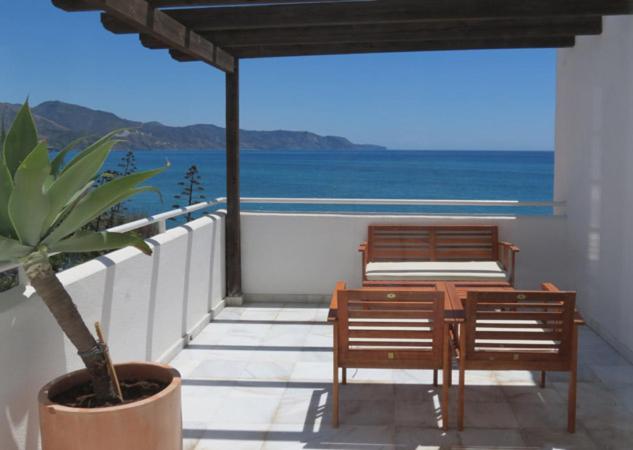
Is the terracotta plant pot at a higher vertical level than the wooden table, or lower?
lower

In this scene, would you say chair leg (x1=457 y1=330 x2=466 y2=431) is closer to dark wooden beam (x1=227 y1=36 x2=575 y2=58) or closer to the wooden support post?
dark wooden beam (x1=227 y1=36 x2=575 y2=58)

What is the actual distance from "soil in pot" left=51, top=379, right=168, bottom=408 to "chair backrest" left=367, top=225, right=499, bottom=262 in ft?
11.3

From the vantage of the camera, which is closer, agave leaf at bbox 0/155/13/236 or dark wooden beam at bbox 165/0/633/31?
agave leaf at bbox 0/155/13/236

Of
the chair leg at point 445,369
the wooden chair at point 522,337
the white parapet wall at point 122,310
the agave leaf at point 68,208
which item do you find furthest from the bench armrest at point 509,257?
the agave leaf at point 68,208

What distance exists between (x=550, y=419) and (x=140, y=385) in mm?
2181

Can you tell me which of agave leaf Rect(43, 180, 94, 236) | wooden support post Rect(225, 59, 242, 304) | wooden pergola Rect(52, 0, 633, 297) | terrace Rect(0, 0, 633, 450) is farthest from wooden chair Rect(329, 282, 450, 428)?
wooden support post Rect(225, 59, 242, 304)

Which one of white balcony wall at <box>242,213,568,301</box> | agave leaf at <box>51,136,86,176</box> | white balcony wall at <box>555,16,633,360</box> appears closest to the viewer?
agave leaf at <box>51,136,86,176</box>

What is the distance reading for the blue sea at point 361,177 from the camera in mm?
40219

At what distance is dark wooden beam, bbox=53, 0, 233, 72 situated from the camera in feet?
11.2

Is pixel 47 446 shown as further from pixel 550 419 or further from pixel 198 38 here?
pixel 198 38

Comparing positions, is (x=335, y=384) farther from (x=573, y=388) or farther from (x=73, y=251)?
(x=73, y=251)

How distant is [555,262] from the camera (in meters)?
6.16

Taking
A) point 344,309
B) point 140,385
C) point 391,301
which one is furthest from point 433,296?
point 140,385

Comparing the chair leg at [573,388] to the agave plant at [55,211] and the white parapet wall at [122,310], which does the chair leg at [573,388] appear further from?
the white parapet wall at [122,310]
